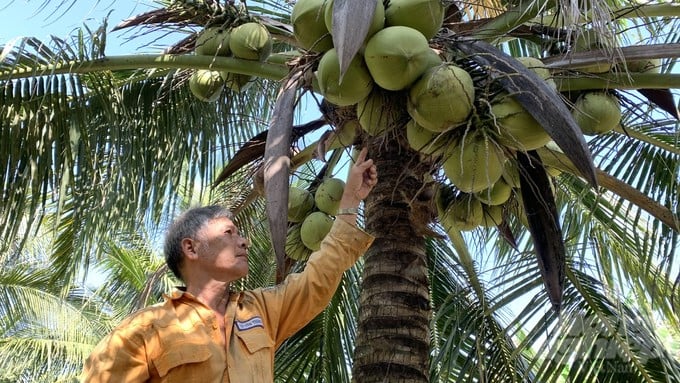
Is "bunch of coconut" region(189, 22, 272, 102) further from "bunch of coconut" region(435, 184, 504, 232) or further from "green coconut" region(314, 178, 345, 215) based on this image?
"bunch of coconut" region(435, 184, 504, 232)

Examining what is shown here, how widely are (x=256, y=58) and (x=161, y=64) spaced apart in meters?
0.38

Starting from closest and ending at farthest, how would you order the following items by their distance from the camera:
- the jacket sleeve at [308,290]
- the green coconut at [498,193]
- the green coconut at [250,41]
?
1. the jacket sleeve at [308,290]
2. the green coconut at [498,193]
3. the green coconut at [250,41]

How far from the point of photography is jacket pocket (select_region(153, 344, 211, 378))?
7.59 feet

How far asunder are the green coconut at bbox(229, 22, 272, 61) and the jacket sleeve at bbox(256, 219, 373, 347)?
3.05ft

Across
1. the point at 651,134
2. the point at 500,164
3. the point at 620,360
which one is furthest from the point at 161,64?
the point at 620,360

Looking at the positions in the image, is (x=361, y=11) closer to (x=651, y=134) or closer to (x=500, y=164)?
(x=500, y=164)

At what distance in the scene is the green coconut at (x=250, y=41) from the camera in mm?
3270

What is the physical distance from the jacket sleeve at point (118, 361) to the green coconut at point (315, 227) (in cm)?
127

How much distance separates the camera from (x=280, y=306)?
267 cm

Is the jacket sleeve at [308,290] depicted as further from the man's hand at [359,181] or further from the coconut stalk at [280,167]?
the man's hand at [359,181]

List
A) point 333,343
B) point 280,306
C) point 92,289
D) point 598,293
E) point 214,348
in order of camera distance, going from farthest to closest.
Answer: point 92,289, point 333,343, point 598,293, point 280,306, point 214,348

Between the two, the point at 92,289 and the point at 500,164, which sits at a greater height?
the point at 500,164

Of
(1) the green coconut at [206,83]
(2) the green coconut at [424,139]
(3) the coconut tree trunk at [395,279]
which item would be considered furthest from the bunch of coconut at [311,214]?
(2) the green coconut at [424,139]

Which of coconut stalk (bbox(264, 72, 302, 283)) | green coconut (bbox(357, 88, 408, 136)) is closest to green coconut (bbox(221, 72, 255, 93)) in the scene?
coconut stalk (bbox(264, 72, 302, 283))
